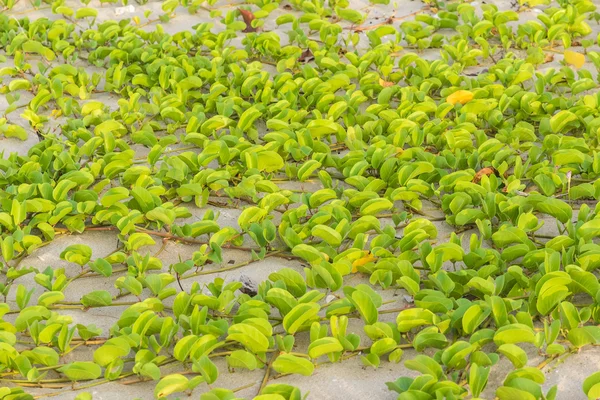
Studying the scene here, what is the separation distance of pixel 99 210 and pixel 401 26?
1955 millimetres

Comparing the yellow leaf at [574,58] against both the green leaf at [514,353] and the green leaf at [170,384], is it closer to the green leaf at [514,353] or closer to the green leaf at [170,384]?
the green leaf at [514,353]

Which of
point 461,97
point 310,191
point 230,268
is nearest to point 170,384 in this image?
point 230,268

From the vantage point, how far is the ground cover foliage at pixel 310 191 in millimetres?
2002

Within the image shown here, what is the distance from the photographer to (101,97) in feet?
11.3

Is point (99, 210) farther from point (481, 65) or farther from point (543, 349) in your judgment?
point (481, 65)

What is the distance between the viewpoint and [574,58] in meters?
3.59

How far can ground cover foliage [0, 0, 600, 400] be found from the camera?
→ 200 cm

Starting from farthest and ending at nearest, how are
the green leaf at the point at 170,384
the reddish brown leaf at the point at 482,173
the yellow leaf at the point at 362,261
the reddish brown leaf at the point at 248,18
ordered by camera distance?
the reddish brown leaf at the point at 248,18 < the reddish brown leaf at the point at 482,173 < the yellow leaf at the point at 362,261 < the green leaf at the point at 170,384

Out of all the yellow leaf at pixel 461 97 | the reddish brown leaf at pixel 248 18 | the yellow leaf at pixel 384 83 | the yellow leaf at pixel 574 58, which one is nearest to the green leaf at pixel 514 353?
the yellow leaf at pixel 461 97

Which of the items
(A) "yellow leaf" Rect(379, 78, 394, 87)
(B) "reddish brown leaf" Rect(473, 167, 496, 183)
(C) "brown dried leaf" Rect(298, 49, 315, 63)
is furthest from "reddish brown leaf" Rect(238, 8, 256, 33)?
(B) "reddish brown leaf" Rect(473, 167, 496, 183)

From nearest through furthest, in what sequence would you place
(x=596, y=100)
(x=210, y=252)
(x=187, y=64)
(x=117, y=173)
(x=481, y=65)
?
1. (x=210, y=252)
2. (x=117, y=173)
3. (x=596, y=100)
4. (x=187, y=64)
5. (x=481, y=65)

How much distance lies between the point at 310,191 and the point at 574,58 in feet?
5.19

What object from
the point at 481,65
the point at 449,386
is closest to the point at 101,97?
the point at 481,65

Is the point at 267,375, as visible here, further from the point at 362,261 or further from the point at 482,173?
the point at 482,173
